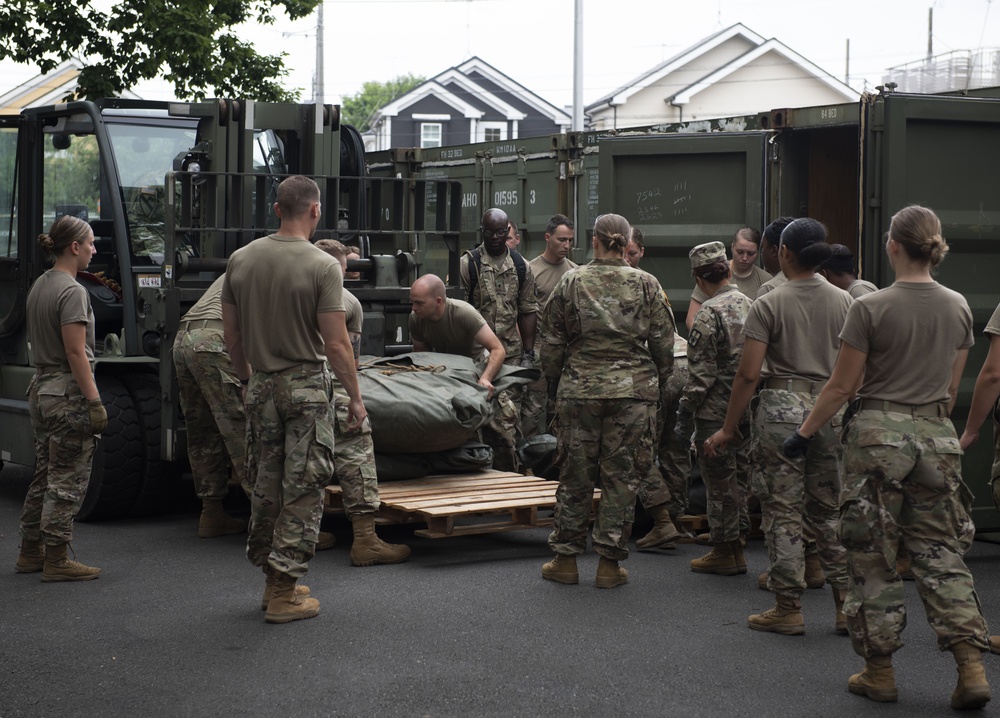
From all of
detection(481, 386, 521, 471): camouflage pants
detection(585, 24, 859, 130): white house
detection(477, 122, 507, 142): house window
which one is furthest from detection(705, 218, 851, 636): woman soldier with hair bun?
detection(477, 122, 507, 142): house window

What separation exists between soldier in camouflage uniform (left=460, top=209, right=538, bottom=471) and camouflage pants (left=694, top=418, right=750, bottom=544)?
2398 mm

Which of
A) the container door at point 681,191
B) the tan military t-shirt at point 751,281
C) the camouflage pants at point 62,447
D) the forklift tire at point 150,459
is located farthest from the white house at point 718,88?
the camouflage pants at point 62,447

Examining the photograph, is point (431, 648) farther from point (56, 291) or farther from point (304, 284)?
point (56, 291)

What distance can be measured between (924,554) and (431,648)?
2065mm

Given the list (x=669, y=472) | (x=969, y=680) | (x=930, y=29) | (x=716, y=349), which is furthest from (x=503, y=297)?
(x=930, y=29)

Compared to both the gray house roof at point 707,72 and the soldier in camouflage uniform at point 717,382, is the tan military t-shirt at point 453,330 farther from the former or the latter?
the gray house roof at point 707,72

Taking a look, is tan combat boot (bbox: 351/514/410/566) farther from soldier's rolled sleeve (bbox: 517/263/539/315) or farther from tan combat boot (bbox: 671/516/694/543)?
soldier's rolled sleeve (bbox: 517/263/539/315)

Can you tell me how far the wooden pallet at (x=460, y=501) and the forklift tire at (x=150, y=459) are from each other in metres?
1.60

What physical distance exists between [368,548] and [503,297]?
278 cm

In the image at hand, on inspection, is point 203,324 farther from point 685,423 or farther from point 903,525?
point 903,525

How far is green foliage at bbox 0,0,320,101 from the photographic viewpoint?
13.8 metres

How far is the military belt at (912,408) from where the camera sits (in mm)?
5008

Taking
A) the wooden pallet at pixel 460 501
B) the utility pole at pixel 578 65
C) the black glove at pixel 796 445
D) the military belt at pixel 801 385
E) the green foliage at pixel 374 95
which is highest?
the green foliage at pixel 374 95

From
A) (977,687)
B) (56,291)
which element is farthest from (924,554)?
(56,291)
